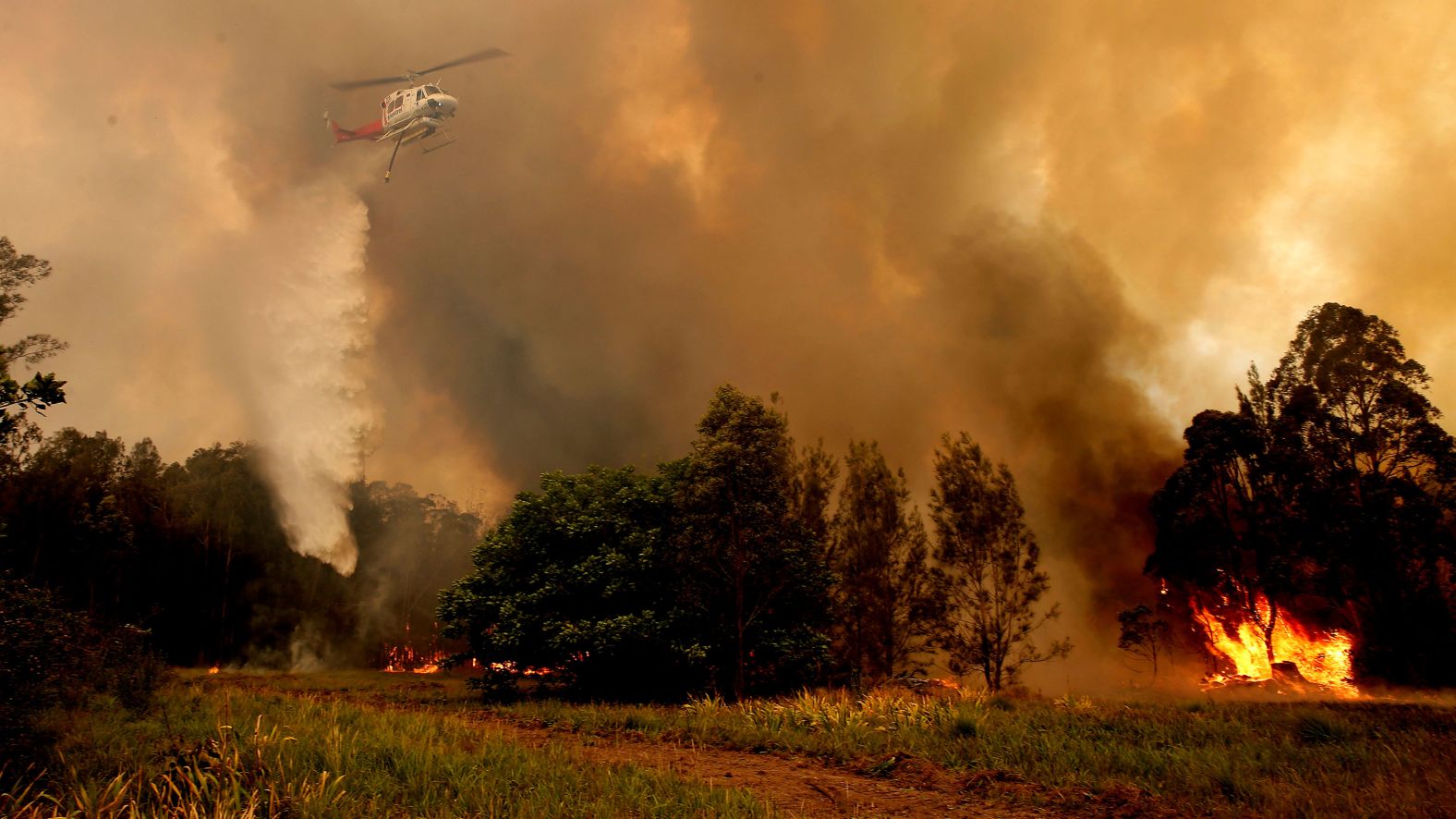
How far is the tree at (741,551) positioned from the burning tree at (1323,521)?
25.0 meters

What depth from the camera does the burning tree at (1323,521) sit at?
→ 3105 cm

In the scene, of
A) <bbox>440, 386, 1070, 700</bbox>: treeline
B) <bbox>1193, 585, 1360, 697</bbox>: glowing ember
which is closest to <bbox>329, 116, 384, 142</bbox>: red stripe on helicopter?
<bbox>440, 386, 1070, 700</bbox>: treeline

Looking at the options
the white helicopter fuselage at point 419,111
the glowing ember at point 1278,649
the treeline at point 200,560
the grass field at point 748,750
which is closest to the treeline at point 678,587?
the grass field at point 748,750

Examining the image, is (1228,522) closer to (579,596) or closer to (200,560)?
(579,596)

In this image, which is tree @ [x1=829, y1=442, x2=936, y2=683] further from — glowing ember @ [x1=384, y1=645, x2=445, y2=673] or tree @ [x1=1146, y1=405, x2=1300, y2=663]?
glowing ember @ [x1=384, y1=645, x2=445, y2=673]

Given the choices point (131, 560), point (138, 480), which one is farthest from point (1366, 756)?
point (138, 480)

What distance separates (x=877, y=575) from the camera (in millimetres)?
35594

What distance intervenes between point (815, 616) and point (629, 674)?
772 cm

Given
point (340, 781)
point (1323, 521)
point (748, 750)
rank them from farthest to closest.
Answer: point (1323, 521) < point (748, 750) < point (340, 781)

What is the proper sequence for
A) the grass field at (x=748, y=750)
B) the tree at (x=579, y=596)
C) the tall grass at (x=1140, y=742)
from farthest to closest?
the tree at (x=579, y=596) < the tall grass at (x=1140, y=742) < the grass field at (x=748, y=750)

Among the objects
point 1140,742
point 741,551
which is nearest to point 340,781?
point 1140,742

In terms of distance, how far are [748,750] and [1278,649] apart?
3384 cm

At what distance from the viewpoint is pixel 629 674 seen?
2706 cm

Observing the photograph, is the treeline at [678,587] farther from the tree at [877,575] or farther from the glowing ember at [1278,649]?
the glowing ember at [1278,649]
